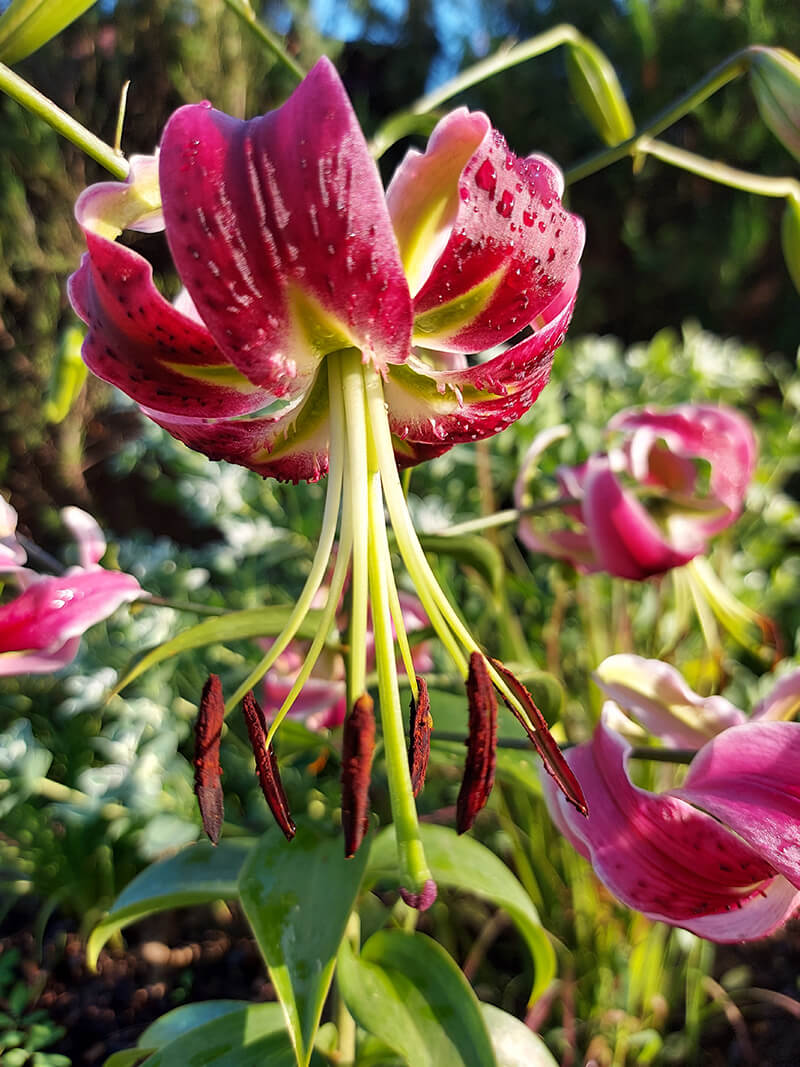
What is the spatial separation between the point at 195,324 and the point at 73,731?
102cm

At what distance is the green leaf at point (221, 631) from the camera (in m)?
0.49

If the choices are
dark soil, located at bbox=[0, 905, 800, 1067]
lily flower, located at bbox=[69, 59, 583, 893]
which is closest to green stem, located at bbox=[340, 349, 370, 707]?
lily flower, located at bbox=[69, 59, 583, 893]

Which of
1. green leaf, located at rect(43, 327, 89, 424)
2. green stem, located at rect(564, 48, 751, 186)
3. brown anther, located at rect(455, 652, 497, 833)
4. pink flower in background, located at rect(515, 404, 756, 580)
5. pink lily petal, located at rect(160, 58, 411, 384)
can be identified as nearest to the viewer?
pink lily petal, located at rect(160, 58, 411, 384)

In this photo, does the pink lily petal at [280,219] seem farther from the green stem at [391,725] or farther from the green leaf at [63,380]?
the green leaf at [63,380]

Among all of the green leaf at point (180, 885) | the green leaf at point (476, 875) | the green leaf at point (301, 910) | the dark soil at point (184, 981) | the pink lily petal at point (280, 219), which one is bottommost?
the dark soil at point (184, 981)

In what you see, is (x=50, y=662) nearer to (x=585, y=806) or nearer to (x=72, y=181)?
(x=585, y=806)

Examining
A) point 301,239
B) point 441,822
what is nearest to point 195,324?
point 301,239

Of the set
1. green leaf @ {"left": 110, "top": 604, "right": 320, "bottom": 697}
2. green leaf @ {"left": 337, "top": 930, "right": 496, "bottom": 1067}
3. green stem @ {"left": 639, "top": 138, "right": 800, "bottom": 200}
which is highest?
green stem @ {"left": 639, "top": 138, "right": 800, "bottom": 200}

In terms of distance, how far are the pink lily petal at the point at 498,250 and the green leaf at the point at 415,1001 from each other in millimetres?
386

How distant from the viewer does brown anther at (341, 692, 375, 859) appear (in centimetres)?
39

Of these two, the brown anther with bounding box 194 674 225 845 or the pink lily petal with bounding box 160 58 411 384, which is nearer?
the pink lily petal with bounding box 160 58 411 384

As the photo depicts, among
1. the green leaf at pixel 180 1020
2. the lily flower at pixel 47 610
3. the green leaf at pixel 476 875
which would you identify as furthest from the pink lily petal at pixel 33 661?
the green leaf at pixel 180 1020

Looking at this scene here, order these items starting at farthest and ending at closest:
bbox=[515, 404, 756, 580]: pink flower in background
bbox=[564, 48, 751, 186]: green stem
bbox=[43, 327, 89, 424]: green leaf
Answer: bbox=[515, 404, 756, 580]: pink flower in background < bbox=[43, 327, 89, 424]: green leaf < bbox=[564, 48, 751, 186]: green stem

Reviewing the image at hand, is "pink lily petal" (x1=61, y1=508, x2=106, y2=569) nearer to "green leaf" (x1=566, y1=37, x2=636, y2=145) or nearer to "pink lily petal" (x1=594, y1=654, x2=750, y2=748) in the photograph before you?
"pink lily petal" (x1=594, y1=654, x2=750, y2=748)
